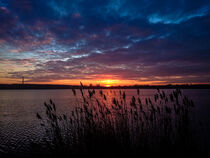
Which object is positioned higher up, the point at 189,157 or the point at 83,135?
the point at 83,135

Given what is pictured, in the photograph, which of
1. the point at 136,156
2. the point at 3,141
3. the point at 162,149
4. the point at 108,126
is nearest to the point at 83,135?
the point at 108,126

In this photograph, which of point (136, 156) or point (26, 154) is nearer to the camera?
point (136, 156)

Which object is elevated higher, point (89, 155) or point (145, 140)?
point (145, 140)

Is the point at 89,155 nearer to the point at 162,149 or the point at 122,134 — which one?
the point at 122,134

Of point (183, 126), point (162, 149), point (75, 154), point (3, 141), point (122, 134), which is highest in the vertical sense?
point (183, 126)

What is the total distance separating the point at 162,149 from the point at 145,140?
67 centimetres

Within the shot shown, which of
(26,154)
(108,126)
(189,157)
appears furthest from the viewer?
(26,154)

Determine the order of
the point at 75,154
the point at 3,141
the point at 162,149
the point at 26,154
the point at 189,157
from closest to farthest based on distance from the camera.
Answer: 1. the point at 189,157
2. the point at 162,149
3. the point at 75,154
4. the point at 26,154
5. the point at 3,141

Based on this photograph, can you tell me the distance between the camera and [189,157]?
15.9 ft

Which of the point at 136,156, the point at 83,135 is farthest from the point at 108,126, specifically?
the point at 136,156

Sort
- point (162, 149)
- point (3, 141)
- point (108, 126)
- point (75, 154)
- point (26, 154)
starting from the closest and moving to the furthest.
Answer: point (162, 149), point (75, 154), point (108, 126), point (26, 154), point (3, 141)

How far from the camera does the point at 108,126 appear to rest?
5.93 m

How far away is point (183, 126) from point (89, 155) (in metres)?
3.73

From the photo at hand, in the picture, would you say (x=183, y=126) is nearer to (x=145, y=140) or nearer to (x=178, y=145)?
(x=178, y=145)
